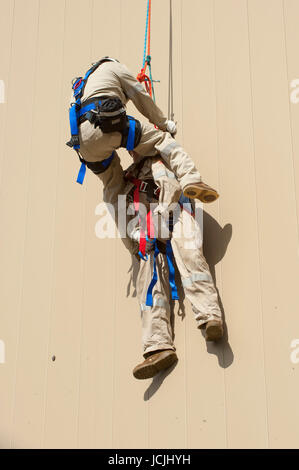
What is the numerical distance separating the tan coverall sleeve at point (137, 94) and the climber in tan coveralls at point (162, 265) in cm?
24

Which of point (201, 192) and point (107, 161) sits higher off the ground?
point (107, 161)

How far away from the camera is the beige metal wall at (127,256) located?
3102 mm

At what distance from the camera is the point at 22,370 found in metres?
3.61

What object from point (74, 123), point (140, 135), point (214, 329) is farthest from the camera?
point (140, 135)

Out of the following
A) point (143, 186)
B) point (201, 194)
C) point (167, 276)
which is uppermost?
point (143, 186)

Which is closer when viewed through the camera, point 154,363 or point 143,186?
point 154,363

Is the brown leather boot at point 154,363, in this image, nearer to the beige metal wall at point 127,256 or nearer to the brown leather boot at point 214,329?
the beige metal wall at point 127,256

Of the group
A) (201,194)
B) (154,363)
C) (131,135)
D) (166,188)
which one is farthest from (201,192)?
(154,363)

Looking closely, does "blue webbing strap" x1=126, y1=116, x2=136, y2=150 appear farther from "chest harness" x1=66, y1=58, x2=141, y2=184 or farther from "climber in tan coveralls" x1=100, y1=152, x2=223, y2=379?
"climber in tan coveralls" x1=100, y1=152, x2=223, y2=379

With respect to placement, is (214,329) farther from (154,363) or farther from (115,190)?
(115,190)

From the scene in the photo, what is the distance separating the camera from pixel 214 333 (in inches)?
119

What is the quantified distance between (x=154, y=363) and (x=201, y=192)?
0.85m

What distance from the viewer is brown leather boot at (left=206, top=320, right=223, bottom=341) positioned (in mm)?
3002

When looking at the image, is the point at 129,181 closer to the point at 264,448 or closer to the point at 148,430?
the point at 148,430
